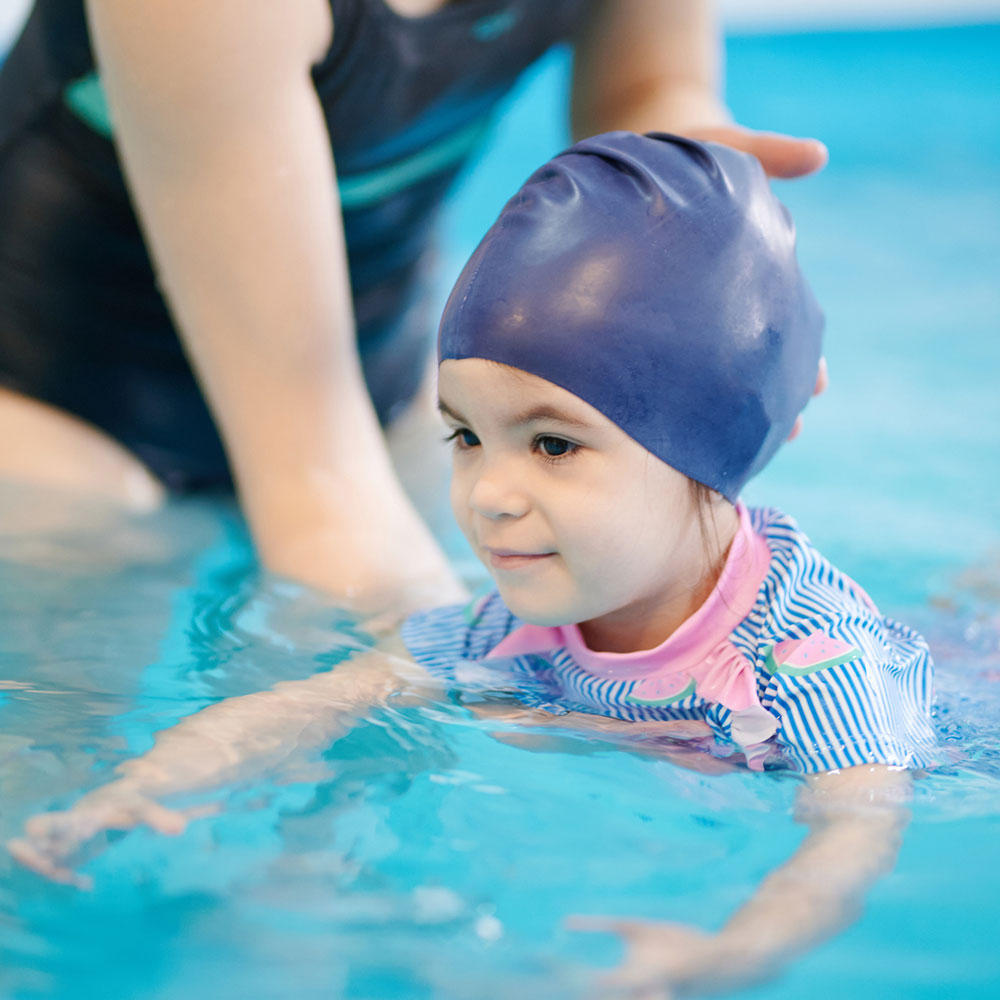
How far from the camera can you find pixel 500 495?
109 centimetres

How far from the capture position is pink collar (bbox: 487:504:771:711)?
1.17 m

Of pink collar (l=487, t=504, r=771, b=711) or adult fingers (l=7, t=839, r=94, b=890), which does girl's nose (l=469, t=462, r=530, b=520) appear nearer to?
pink collar (l=487, t=504, r=771, b=711)

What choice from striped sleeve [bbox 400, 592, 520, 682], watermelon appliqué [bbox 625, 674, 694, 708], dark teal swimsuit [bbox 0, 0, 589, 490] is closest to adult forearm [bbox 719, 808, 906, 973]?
watermelon appliqué [bbox 625, 674, 694, 708]

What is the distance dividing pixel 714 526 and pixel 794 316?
0.21 m

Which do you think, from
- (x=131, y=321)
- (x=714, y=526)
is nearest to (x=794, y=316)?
(x=714, y=526)

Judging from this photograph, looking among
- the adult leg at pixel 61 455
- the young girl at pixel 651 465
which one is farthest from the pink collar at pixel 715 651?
the adult leg at pixel 61 455

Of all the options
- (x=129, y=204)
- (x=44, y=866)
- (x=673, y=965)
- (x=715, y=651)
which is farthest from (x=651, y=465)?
(x=129, y=204)

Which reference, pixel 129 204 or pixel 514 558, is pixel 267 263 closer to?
pixel 129 204

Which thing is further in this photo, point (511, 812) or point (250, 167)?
point (250, 167)

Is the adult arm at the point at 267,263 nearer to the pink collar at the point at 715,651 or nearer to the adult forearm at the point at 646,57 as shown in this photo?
the pink collar at the point at 715,651

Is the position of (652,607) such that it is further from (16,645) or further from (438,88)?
(438,88)

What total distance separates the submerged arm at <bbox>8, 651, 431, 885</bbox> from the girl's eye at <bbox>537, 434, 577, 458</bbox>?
0.30 m

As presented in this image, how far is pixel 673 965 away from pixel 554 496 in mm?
423

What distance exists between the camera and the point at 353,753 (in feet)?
3.57
